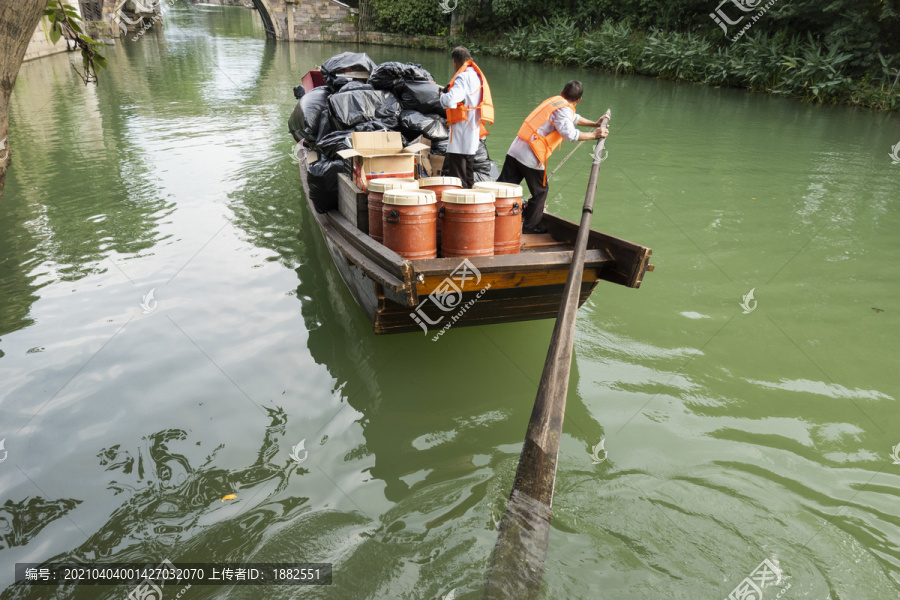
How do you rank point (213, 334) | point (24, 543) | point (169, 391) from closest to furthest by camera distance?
point (24, 543)
point (169, 391)
point (213, 334)

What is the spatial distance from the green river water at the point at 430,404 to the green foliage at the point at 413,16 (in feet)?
94.5

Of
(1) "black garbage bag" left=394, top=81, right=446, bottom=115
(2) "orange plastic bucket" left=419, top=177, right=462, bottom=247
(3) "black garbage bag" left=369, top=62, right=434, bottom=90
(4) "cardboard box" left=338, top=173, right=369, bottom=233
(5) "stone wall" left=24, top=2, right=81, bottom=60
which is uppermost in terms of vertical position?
(5) "stone wall" left=24, top=2, right=81, bottom=60

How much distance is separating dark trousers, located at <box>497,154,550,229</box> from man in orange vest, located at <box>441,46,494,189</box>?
14.5 inches

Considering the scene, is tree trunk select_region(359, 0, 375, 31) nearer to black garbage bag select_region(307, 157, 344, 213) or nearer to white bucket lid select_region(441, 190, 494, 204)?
black garbage bag select_region(307, 157, 344, 213)

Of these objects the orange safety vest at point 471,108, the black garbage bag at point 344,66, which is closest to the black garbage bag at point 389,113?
the orange safety vest at point 471,108

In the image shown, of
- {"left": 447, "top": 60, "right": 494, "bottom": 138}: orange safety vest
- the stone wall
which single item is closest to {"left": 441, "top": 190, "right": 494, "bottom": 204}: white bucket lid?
{"left": 447, "top": 60, "right": 494, "bottom": 138}: orange safety vest

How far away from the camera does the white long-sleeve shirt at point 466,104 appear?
17.0 ft

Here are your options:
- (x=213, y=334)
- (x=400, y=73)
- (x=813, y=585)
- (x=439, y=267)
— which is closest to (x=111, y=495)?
(x=213, y=334)

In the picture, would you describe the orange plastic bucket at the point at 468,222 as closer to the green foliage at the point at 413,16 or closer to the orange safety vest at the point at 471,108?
the orange safety vest at the point at 471,108

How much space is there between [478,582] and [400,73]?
5375 millimetres

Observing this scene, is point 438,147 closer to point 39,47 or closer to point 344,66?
point 344,66

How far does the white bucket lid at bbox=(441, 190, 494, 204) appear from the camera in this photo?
3711mm

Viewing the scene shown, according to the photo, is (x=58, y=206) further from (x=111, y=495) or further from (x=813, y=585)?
(x=813, y=585)

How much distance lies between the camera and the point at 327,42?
35531 mm
